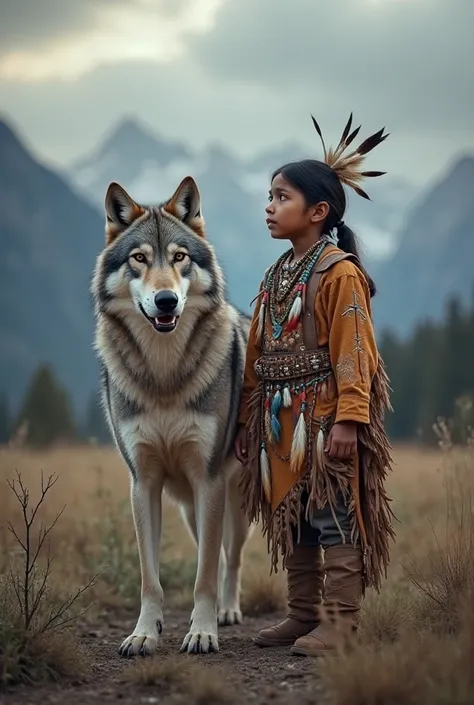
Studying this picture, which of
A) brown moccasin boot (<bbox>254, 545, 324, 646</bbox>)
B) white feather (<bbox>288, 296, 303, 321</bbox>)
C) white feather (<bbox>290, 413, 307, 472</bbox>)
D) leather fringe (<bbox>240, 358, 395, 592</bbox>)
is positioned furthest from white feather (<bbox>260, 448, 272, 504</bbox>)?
white feather (<bbox>288, 296, 303, 321</bbox>)

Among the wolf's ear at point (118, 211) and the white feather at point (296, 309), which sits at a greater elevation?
the wolf's ear at point (118, 211)

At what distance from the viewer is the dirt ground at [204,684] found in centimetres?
309

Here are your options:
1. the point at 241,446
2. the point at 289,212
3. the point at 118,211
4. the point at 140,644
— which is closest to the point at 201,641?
the point at 140,644

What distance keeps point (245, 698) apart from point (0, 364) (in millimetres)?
67430

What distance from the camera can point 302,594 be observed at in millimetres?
4457

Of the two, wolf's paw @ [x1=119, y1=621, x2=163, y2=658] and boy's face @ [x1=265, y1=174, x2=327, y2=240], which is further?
boy's face @ [x1=265, y1=174, x2=327, y2=240]

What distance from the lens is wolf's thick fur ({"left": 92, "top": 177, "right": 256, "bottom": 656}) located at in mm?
4438

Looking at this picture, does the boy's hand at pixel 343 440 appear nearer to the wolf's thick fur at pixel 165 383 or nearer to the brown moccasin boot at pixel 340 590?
the brown moccasin boot at pixel 340 590

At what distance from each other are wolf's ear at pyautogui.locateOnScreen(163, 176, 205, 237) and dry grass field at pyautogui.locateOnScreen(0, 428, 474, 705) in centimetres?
156

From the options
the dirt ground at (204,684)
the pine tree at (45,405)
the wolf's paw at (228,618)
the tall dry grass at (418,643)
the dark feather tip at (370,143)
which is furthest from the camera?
the pine tree at (45,405)

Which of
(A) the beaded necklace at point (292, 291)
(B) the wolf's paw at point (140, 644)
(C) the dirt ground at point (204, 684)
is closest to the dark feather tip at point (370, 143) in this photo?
(A) the beaded necklace at point (292, 291)

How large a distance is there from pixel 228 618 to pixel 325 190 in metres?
2.76

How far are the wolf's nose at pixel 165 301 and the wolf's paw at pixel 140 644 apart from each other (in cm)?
159

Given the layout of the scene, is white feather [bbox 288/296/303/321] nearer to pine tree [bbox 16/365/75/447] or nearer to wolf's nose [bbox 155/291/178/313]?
wolf's nose [bbox 155/291/178/313]
